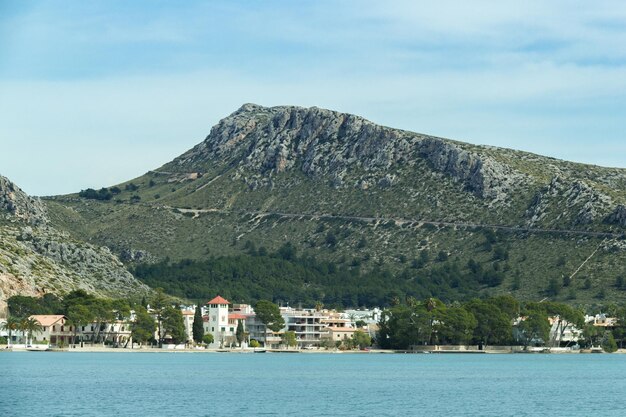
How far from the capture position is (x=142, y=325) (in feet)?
635

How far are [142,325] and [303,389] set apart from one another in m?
84.8

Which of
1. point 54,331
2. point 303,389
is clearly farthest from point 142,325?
point 303,389

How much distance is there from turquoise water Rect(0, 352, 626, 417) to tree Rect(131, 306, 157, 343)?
24168 mm

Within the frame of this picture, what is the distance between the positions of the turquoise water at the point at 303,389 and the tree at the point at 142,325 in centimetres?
2417

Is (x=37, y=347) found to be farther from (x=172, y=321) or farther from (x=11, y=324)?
(x=172, y=321)

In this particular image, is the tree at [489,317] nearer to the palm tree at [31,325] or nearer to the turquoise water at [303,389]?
the turquoise water at [303,389]

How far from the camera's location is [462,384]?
122 m

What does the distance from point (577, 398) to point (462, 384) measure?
684 inches

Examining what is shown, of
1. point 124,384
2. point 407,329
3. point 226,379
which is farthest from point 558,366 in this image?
point 124,384

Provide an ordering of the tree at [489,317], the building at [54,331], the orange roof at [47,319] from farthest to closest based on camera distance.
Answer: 1. the tree at [489,317]
2. the building at [54,331]
3. the orange roof at [47,319]

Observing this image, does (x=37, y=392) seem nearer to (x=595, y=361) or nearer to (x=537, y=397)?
(x=537, y=397)

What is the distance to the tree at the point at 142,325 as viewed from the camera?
19212 cm

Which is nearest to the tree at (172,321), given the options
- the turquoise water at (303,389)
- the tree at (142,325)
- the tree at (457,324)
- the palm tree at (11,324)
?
the tree at (142,325)

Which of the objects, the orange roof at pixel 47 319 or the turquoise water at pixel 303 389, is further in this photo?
the orange roof at pixel 47 319
